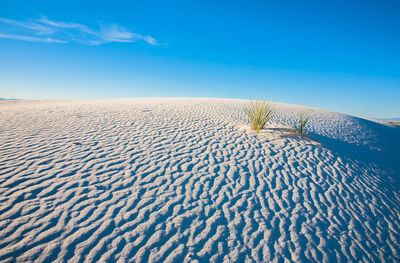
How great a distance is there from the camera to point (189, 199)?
341 cm

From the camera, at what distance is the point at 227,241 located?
2.71m

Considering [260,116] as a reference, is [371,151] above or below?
below

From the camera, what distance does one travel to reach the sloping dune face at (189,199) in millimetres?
2537

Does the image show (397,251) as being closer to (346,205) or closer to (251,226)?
(346,205)

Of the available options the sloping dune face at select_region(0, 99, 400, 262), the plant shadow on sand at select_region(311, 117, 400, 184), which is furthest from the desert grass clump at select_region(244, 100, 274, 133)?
the plant shadow on sand at select_region(311, 117, 400, 184)

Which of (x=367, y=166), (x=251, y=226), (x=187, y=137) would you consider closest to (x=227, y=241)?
(x=251, y=226)

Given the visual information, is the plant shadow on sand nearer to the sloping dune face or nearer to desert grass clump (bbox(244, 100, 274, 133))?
the sloping dune face

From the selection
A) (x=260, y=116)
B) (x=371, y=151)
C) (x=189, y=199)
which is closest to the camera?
(x=189, y=199)

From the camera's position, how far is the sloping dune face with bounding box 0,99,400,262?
2.54 metres

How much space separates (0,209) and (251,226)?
3934 mm

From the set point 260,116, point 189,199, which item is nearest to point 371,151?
point 260,116

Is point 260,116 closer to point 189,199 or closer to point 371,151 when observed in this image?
point 371,151

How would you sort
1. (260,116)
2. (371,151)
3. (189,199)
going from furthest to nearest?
(260,116) < (371,151) < (189,199)

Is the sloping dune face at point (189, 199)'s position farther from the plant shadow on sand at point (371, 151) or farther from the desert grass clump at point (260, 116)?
the desert grass clump at point (260, 116)
